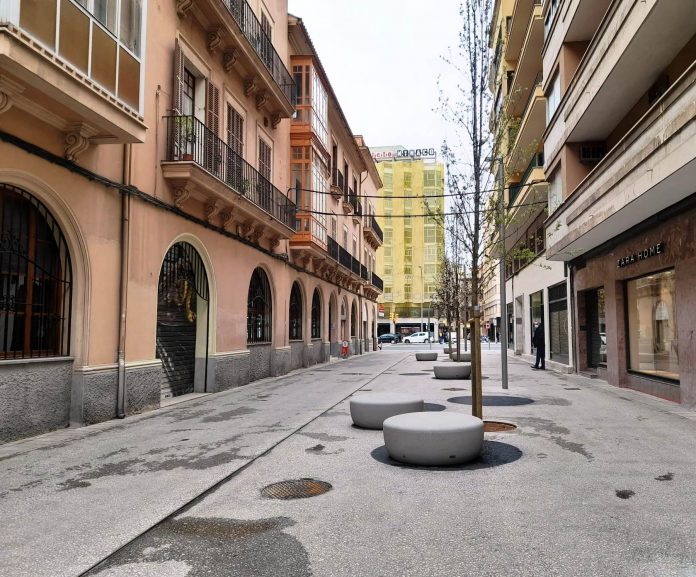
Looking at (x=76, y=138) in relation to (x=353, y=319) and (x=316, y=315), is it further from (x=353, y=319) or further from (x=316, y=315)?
(x=353, y=319)

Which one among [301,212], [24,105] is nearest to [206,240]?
[24,105]

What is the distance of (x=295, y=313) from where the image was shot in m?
23.5

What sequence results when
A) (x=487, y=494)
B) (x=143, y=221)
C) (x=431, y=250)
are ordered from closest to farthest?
(x=487, y=494)
(x=143, y=221)
(x=431, y=250)

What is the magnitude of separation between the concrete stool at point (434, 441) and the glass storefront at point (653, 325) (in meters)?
7.31

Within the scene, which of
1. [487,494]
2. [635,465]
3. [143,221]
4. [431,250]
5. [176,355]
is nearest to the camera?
[487,494]

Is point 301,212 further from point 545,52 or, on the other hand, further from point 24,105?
point 24,105

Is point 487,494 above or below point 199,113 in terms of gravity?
below

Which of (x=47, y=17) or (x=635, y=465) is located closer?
(x=635, y=465)

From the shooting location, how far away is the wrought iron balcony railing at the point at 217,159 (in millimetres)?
12094

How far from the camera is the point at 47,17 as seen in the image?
7316mm

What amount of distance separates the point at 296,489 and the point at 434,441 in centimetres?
161

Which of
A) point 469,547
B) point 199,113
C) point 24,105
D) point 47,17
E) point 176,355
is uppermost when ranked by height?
point 199,113

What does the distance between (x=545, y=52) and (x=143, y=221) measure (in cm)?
1510

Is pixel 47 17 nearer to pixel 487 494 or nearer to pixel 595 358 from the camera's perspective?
pixel 487 494
